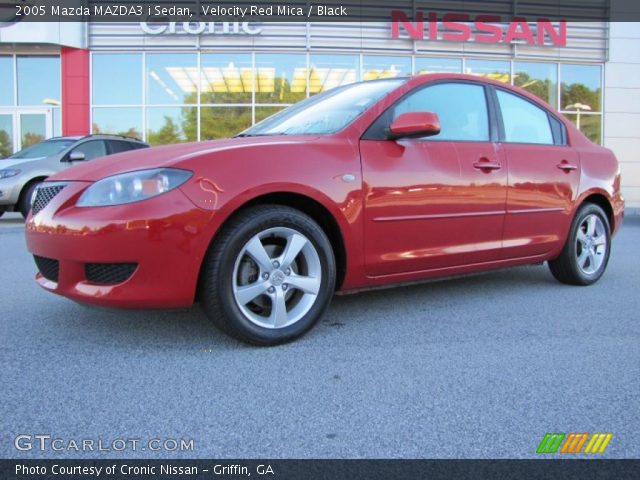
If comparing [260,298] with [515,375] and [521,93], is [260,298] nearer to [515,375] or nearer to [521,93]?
[515,375]

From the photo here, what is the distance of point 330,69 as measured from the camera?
16062 millimetres

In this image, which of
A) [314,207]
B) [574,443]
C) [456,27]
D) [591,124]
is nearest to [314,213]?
[314,207]

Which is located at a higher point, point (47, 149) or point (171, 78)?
point (171, 78)

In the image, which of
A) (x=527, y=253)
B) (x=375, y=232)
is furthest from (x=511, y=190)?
(x=375, y=232)

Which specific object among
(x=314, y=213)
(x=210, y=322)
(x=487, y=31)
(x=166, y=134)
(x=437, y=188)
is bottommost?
(x=210, y=322)

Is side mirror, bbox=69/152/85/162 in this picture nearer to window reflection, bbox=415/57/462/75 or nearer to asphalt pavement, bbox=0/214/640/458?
asphalt pavement, bbox=0/214/640/458

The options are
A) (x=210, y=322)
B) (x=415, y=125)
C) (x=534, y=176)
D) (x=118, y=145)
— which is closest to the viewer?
(x=415, y=125)

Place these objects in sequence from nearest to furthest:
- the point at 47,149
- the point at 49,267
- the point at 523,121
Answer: the point at 49,267, the point at 523,121, the point at 47,149

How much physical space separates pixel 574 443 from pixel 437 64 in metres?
15.9

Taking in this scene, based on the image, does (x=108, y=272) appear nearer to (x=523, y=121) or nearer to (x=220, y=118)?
(x=523, y=121)

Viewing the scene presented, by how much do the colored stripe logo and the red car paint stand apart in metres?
1.46

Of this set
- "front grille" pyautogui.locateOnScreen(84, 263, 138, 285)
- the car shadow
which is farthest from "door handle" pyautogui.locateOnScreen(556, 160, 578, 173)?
"front grille" pyautogui.locateOnScreen(84, 263, 138, 285)

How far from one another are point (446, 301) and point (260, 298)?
1570 mm

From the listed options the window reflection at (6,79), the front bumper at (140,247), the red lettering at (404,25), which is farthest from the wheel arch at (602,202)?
the window reflection at (6,79)
